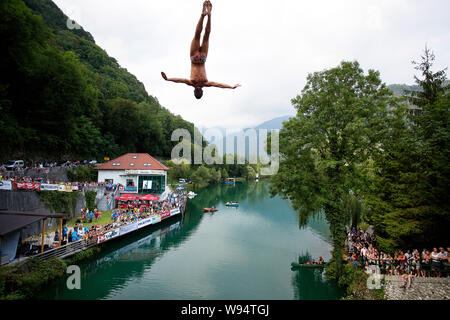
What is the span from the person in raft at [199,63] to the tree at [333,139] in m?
7.04

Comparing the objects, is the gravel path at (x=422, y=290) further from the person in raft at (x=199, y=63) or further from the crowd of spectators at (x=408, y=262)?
the person in raft at (x=199, y=63)

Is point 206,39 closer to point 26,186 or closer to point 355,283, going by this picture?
point 355,283

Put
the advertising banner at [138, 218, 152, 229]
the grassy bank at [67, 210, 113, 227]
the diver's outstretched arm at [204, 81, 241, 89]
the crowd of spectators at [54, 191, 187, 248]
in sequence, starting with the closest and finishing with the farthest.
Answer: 1. the diver's outstretched arm at [204, 81, 241, 89]
2. the crowd of spectators at [54, 191, 187, 248]
3. the grassy bank at [67, 210, 113, 227]
4. the advertising banner at [138, 218, 152, 229]

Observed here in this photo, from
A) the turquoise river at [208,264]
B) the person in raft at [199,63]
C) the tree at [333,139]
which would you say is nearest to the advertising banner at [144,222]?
the turquoise river at [208,264]

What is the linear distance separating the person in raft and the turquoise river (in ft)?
32.8

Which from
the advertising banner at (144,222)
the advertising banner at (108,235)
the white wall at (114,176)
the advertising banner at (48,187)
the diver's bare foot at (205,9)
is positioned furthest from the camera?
the white wall at (114,176)

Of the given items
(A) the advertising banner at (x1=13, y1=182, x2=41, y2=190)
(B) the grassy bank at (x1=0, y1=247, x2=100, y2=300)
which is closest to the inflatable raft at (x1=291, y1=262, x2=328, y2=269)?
(B) the grassy bank at (x1=0, y1=247, x2=100, y2=300)

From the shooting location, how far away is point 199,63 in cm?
594

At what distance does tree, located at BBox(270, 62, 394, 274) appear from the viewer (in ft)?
38.7

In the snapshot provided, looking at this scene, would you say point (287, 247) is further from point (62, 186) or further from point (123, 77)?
point (123, 77)

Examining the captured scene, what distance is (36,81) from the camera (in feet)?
77.4

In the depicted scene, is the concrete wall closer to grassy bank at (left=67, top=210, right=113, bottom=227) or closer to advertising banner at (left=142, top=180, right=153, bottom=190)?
grassy bank at (left=67, top=210, right=113, bottom=227)

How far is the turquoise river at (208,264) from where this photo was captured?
1277 cm
